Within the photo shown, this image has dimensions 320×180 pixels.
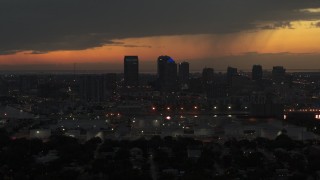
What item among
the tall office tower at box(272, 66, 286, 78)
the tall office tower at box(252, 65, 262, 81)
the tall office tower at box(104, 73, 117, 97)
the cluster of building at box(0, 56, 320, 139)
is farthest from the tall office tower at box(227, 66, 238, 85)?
the tall office tower at box(104, 73, 117, 97)

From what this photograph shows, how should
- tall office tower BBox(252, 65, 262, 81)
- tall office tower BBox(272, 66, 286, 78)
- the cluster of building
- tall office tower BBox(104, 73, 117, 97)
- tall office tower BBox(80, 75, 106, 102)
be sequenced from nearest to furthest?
1. the cluster of building
2. tall office tower BBox(80, 75, 106, 102)
3. tall office tower BBox(104, 73, 117, 97)
4. tall office tower BBox(272, 66, 286, 78)
5. tall office tower BBox(252, 65, 262, 81)

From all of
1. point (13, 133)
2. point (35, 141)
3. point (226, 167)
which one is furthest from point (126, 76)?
point (226, 167)

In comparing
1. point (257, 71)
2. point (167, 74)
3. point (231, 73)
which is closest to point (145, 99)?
point (167, 74)

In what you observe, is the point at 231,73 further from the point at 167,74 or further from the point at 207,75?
the point at 167,74

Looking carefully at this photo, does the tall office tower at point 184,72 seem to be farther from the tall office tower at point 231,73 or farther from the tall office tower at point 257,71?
the tall office tower at point 257,71

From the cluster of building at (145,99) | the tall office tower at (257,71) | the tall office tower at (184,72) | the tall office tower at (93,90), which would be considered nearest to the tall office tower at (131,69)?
the cluster of building at (145,99)

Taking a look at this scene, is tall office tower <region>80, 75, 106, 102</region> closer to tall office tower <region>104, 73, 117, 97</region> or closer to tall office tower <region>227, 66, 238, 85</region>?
tall office tower <region>104, 73, 117, 97</region>
